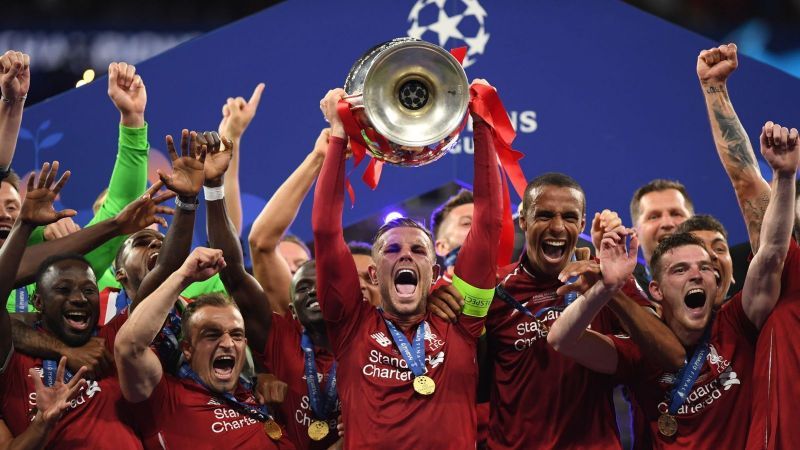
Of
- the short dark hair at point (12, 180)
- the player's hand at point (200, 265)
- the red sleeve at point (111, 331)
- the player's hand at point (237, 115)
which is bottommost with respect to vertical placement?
the red sleeve at point (111, 331)

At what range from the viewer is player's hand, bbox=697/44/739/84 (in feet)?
12.7

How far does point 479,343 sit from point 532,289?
27 centimetres

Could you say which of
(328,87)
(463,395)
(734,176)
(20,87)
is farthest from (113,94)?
(734,176)

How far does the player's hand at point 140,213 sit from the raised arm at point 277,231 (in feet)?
1.40

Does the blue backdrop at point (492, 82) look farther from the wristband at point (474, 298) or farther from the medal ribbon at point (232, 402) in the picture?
the wristband at point (474, 298)

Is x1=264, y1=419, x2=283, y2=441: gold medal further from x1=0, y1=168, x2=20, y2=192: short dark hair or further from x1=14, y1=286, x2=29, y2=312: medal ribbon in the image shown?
x1=0, y1=168, x2=20, y2=192: short dark hair

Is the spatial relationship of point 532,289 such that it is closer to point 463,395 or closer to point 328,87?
point 463,395

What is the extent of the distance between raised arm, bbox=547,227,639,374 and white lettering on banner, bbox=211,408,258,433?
106 centimetres

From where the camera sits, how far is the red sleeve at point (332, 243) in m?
3.38

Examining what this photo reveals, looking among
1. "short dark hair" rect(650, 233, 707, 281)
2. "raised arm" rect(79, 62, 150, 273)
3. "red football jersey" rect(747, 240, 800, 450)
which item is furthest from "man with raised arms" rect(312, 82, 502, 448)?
"raised arm" rect(79, 62, 150, 273)

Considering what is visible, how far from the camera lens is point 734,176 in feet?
12.3

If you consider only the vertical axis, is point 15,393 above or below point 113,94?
below

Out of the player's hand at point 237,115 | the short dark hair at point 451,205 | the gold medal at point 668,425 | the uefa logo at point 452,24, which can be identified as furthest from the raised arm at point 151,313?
the uefa logo at point 452,24

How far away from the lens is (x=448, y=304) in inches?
138
